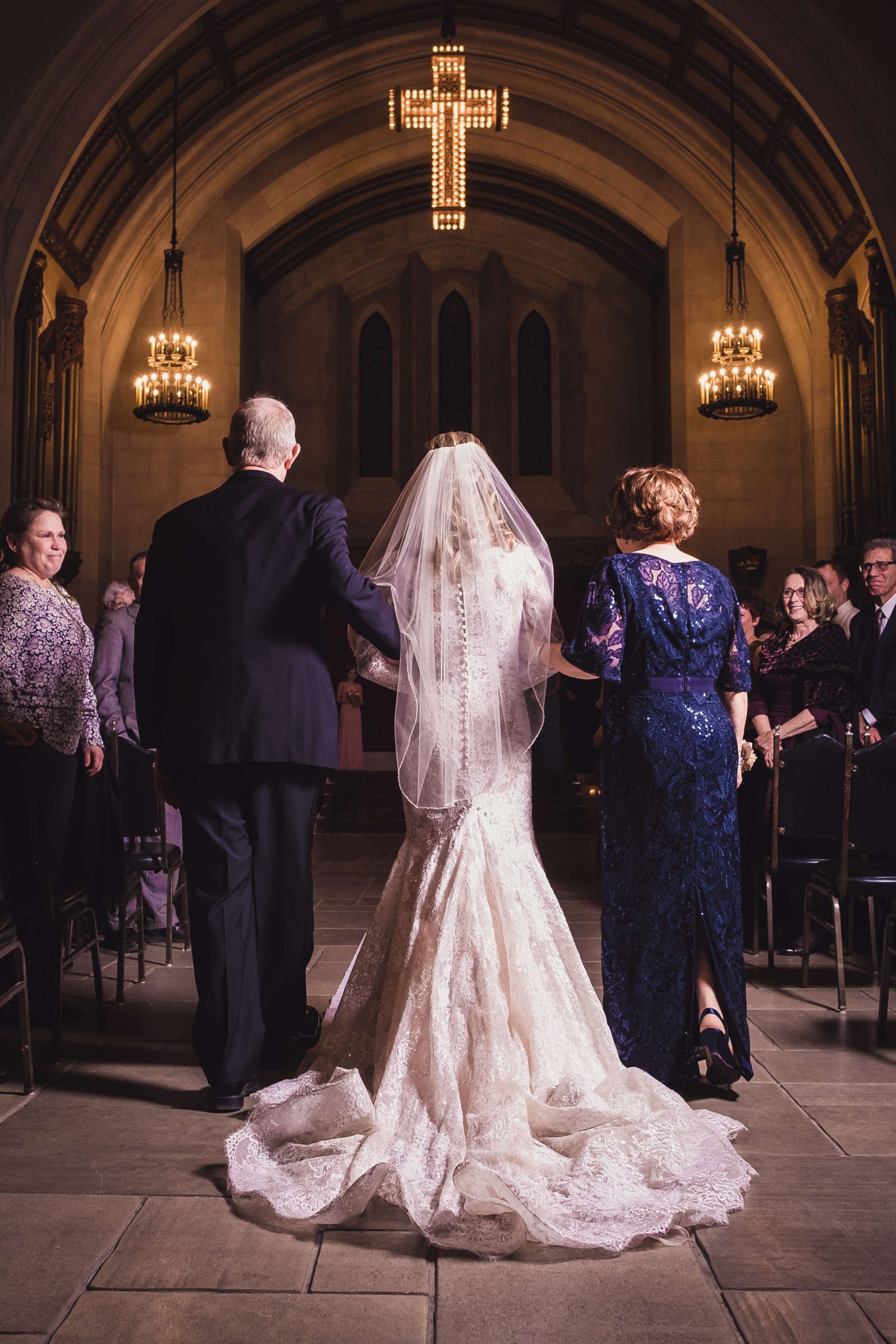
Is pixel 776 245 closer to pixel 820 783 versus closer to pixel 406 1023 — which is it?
pixel 820 783

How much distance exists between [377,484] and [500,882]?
13.6m

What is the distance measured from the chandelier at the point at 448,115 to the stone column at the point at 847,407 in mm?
3871

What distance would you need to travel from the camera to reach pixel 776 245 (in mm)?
12211

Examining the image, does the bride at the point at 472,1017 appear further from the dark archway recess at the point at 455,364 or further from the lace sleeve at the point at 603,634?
the dark archway recess at the point at 455,364

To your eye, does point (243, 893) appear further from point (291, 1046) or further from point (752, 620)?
point (752, 620)

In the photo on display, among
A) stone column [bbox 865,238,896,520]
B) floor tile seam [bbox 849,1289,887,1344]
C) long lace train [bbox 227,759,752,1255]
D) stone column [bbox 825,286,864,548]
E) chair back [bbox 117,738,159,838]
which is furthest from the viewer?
stone column [bbox 825,286,864,548]

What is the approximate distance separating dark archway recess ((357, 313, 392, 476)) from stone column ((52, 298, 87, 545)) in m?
5.39

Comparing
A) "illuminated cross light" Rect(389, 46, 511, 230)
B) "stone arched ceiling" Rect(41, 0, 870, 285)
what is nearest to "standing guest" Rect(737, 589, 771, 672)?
"illuminated cross light" Rect(389, 46, 511, 230)

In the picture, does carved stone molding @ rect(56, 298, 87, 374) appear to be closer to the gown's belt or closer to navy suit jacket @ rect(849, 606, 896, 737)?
navy suit jacket @ rect(849, 606, 896, 737)

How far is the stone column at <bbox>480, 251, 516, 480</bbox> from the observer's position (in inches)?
640

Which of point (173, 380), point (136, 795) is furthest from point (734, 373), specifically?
point (136, 795)

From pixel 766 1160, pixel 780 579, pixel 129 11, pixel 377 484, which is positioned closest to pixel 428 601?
pixel 766 1160

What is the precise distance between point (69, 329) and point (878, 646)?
8.76 m

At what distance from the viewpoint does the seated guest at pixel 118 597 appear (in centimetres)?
608
